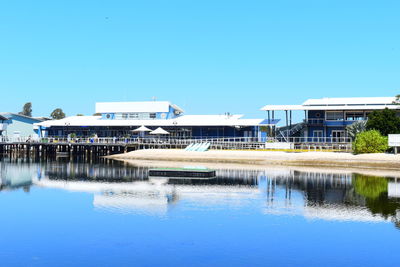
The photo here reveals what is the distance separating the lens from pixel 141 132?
7750cm

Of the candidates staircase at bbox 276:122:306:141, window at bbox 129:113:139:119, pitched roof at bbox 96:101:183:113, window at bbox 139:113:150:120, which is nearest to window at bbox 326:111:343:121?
staircase at bbox 276:122:306:141

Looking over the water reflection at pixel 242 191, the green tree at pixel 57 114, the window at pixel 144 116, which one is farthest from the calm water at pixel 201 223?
the green tree at pixel 57 114

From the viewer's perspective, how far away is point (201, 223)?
81.1ft

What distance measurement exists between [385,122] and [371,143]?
440 cm

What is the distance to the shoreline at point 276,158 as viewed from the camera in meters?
53.2

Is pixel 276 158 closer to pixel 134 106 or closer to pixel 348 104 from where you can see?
pixel 348 104

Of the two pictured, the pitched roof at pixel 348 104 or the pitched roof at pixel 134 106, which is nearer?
the pitched roof at pixel 348 104

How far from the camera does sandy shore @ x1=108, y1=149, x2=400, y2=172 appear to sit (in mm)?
53344

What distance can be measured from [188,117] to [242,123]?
13.1 m

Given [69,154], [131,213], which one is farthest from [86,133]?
[131,213]

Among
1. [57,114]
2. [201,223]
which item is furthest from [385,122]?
[57,114]

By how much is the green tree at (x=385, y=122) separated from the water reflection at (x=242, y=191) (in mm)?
14866

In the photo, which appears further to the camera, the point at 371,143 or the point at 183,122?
the point at 183,122

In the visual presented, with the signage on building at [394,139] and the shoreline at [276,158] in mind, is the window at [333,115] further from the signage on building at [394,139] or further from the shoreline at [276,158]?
the signage on building at [394,139]
